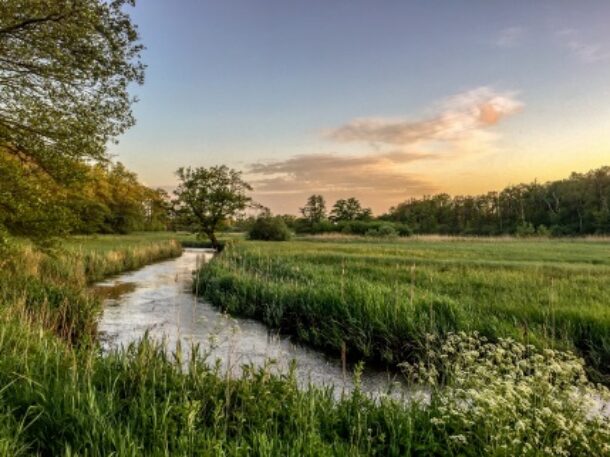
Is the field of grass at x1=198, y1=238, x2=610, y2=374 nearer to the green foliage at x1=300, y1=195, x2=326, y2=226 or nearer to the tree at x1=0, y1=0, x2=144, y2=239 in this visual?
the tree at x1=0, y1=0, x2=144, y2=239

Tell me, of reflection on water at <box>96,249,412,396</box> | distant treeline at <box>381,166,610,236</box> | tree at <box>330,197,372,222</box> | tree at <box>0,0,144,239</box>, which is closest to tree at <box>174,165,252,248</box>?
reflection on water at <box>96,249,412,396</box>

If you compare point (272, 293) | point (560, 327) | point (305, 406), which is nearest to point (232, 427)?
point (305, 406)

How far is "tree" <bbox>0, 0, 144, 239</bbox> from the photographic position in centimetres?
1087

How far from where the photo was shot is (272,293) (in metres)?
13.6

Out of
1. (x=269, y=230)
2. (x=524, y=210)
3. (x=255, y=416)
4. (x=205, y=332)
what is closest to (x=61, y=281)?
(x=205, y=332)

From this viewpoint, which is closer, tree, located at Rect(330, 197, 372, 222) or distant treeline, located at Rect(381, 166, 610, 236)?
distant treeline, located at Rect(381, 166, 610, 236)

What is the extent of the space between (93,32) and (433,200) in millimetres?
117568

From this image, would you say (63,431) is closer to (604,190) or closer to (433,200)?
(604,190)

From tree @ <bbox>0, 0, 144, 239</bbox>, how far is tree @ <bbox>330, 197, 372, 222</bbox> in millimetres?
109540

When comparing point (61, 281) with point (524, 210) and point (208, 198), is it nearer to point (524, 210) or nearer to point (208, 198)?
point (208, 198)

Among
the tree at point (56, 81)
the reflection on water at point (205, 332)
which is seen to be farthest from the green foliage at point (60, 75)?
the reflection on water at point (205, 332)

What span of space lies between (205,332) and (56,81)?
9210 mm

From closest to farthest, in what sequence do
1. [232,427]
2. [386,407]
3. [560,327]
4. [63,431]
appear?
[63,431] < [232,427] < [386,407] < [560,327]

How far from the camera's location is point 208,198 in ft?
141
